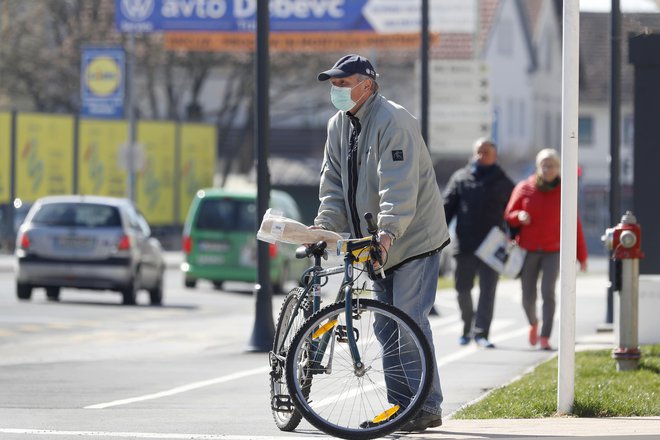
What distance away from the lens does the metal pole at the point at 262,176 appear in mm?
15602

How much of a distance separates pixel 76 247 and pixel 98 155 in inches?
1095

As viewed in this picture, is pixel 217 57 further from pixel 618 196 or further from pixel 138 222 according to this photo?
pixel 618 196

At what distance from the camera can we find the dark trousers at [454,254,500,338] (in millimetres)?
16000

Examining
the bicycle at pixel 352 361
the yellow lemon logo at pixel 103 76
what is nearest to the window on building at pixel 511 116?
the yellow lemon logo at pixel 103 76

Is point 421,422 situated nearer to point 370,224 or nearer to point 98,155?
point 370,224

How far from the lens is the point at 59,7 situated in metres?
55.0

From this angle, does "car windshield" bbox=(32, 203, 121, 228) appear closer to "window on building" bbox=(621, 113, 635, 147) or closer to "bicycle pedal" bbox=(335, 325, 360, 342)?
"bicycle pedal" bbox=(335, 325, 360, 342)

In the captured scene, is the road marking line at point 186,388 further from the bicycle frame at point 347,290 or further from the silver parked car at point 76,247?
the silver parked car at point 76,247

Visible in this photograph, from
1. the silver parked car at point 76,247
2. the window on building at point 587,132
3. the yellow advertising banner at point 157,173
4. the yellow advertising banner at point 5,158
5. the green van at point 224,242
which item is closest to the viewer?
the silver parked car at point 76,247

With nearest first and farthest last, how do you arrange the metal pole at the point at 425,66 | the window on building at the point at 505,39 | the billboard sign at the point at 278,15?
the metal pole at the point at 425,66 < the billboard sign at the point at 278,15 < the window on building at the point at 505,39

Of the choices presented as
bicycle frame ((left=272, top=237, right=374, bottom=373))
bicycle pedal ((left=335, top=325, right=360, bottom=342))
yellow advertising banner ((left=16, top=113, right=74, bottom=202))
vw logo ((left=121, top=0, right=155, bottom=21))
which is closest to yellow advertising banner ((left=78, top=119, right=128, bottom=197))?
yellow advertising banner ((left=16, top=113, right=74, bottom=202))

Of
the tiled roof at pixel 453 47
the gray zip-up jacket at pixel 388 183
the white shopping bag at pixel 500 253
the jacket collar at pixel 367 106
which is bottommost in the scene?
the white shopping bag at pixel 500 253

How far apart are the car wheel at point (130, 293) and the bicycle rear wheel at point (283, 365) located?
52.7 ft

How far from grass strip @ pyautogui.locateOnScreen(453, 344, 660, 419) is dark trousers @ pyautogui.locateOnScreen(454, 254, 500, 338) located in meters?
3.20
